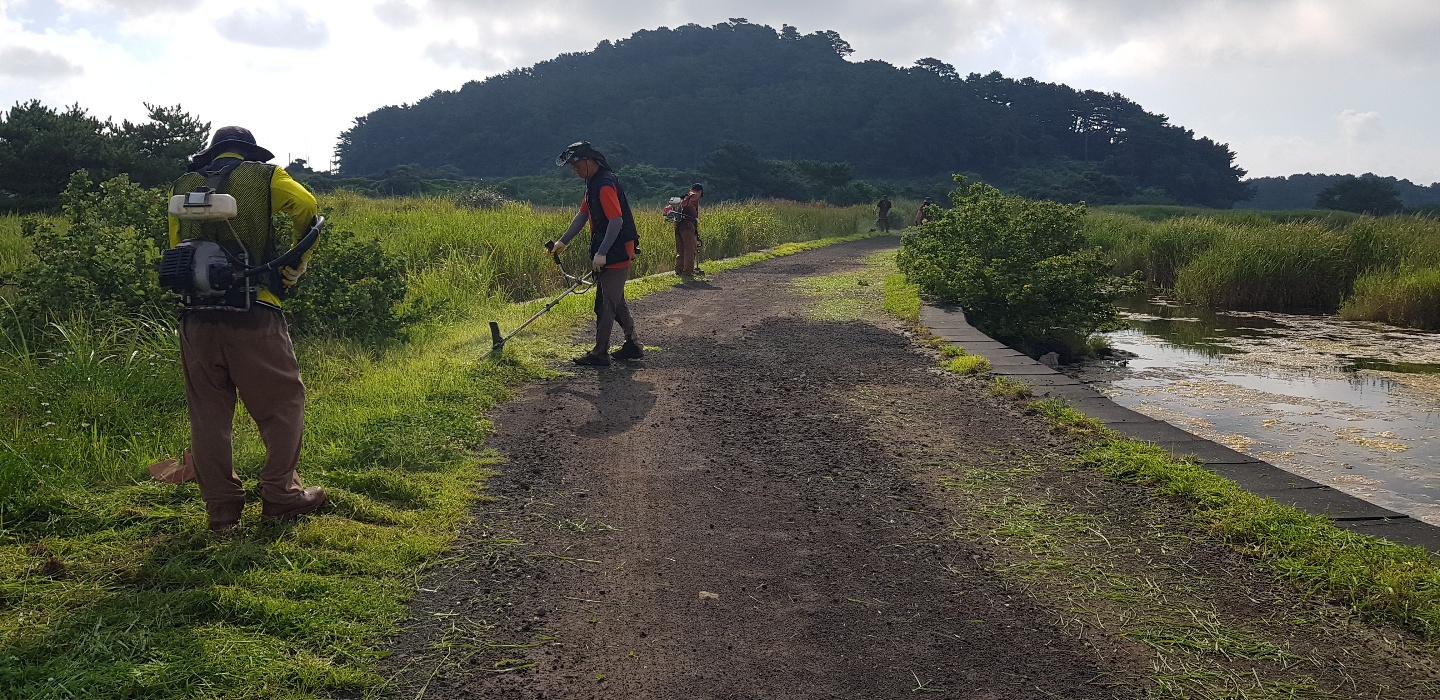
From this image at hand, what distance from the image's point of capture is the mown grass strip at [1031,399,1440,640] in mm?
3342

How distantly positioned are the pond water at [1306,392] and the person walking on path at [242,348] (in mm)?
5936

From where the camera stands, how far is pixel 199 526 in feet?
12.8

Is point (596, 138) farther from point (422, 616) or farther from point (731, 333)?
point (422, 616)

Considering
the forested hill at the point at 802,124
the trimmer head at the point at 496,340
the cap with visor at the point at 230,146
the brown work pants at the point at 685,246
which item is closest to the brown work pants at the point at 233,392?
the cap with visor at the point at 230,146

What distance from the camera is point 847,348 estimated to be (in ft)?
30.5

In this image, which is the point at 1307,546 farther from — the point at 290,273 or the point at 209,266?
the point at 209,266

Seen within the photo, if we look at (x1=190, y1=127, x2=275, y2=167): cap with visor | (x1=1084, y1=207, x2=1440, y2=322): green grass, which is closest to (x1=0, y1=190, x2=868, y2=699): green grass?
(x1=190, y1=127, x2=275, y2=167): cap with visor

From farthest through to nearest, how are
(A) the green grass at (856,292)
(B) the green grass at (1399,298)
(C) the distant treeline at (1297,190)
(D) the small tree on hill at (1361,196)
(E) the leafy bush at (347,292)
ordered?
1. (C) the distant treeline at (1297,190)
2. (D) the small tree on hill at (1361,196)
3. (B) the green grass at (1399,298)
4. (A) the green grass at (856,292)
5. (E) the leafy bush at (347,292)

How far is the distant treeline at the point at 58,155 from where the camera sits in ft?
64.6

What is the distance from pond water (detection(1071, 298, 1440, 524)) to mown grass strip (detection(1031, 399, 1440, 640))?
6.15ft

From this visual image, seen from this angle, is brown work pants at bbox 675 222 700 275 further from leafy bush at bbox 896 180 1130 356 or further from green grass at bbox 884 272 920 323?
leafy bush at bbox 896 180 1130 356

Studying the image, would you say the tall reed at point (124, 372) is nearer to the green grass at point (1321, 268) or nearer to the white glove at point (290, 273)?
the white glove at point (290, 273)

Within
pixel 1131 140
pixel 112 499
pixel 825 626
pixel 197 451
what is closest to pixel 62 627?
pixel 197 451

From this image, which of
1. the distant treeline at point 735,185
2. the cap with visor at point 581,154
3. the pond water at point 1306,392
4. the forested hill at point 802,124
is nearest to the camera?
the pond water at point 1306,392
